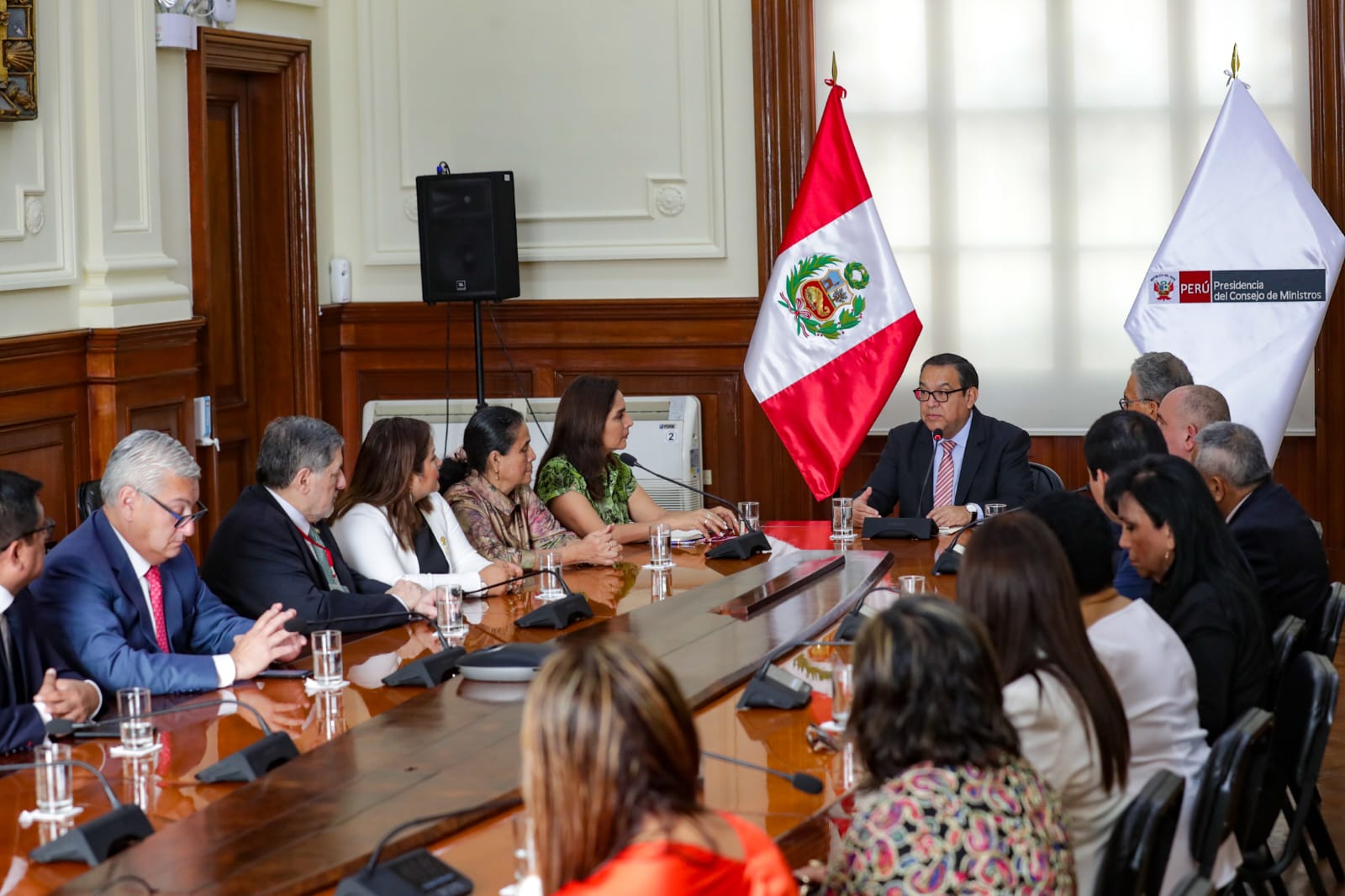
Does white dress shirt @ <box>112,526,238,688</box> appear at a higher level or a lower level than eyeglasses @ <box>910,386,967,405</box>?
lower

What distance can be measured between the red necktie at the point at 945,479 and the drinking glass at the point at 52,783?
134 inches

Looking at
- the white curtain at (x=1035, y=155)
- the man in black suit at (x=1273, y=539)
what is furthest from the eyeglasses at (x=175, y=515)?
the white curtain at (x=1035, y=155)

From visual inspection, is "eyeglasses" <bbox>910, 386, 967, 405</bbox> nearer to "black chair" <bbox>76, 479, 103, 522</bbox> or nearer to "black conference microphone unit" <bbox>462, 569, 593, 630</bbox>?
"black conference microphone unit" <bbox>462, 569, 593, 630</bbox>

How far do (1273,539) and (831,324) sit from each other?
2599mm

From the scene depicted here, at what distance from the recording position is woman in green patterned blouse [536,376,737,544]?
4684mm

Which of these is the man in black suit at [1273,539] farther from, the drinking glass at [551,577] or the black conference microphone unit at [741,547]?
the drinking glass at [551,577]

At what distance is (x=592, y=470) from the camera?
484cm

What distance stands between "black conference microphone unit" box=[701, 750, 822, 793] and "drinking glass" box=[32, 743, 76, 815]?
93 centimetres

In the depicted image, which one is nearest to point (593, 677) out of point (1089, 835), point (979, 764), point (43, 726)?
point (979, 764)

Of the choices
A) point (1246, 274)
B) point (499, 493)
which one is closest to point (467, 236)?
point (499, 493)

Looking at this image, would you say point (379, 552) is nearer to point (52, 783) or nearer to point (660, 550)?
point (660, 550)

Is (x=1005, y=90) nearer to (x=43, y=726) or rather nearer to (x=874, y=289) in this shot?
(x=874, y=289)

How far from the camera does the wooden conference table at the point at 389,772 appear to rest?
1.95 m

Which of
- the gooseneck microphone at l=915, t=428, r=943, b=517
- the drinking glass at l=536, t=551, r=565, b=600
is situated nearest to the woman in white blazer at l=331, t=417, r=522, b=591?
the drinking glass at l=536, t=551, r=565, b=600
